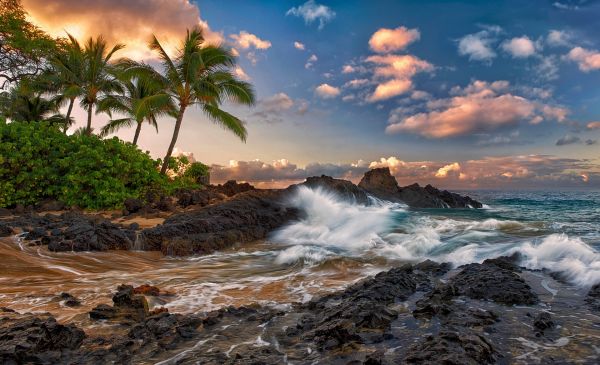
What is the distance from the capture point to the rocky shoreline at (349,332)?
3326mm

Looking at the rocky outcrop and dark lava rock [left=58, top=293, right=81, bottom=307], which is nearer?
dark lava rock [left=58, top=293, right=81, bottom=307]

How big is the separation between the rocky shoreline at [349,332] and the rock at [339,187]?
15.4m

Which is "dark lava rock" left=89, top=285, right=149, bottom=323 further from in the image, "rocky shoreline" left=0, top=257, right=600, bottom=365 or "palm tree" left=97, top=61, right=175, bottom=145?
"palm tree" left=97, top=61, right=175, bottom=145

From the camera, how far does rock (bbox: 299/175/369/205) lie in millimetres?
21312

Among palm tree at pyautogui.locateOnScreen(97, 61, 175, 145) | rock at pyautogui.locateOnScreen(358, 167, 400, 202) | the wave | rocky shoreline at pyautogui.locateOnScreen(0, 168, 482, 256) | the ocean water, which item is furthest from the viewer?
rock at pyautogui.locateOnScreen(358, 167, 400, 202)

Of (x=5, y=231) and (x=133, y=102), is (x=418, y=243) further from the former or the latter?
(x=133, y=102)

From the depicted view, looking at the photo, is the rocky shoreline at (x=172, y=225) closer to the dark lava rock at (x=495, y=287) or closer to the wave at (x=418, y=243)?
the wave at (x=418, y=243)

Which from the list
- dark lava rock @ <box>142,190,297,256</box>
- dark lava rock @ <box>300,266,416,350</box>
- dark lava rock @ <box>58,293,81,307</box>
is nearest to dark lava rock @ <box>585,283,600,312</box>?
dark lava rock @ <box>300,266,416,350</box>

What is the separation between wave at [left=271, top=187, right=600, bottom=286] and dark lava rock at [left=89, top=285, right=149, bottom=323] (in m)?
4.31

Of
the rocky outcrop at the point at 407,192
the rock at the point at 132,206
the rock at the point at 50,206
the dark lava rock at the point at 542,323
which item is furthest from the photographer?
the rocky outcrop at the point at 407,192

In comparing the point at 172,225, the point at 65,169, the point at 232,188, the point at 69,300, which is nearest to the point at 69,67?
the point at 65,169

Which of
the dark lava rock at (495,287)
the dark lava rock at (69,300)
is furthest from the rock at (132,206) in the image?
the dark lava rock at (495,287)

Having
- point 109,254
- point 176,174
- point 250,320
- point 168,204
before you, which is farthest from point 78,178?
point 250,320

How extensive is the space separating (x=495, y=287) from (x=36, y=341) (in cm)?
548
